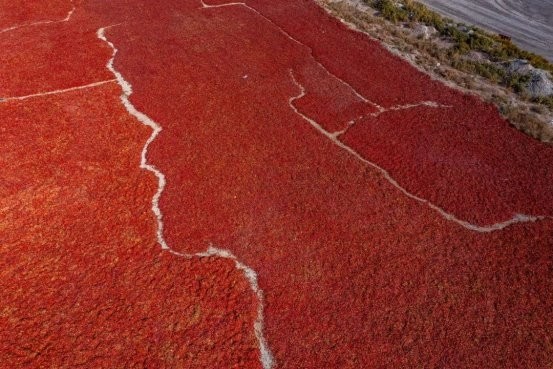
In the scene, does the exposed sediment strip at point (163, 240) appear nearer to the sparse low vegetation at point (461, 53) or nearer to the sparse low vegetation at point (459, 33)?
the sparse low vegetation at point (461, 53)

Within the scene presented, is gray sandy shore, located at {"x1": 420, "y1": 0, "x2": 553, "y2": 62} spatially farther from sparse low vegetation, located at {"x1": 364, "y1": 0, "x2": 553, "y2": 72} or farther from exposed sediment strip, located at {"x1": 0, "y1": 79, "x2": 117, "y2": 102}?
exposed sediment strip, located at {"x1": 0, "y1": 79, "x2": 117, "y2": 102}

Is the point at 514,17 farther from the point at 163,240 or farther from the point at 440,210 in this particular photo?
the point at 163,240

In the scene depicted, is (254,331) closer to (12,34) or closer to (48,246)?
(48,246)

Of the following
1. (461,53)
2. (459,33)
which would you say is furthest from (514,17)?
(461,53)

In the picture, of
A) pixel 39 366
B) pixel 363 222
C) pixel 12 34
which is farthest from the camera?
pixel 12 34

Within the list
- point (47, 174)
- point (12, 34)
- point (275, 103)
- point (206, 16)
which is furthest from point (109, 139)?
point (206, 16)

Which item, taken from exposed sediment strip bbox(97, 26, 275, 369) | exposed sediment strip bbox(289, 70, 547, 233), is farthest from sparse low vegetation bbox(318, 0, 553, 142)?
exposed sediment strip bbox(97, 26, 275, 369)

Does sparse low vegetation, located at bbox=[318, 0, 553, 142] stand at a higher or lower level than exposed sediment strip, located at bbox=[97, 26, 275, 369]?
higher
